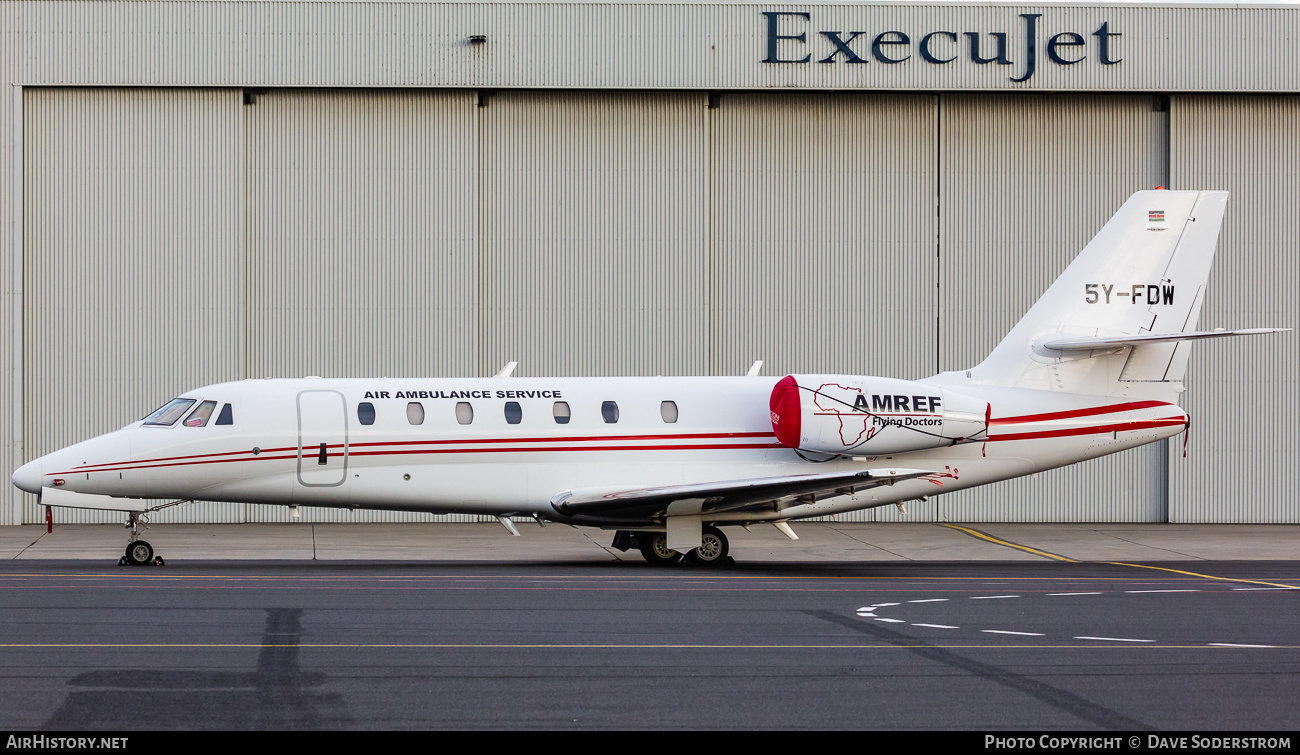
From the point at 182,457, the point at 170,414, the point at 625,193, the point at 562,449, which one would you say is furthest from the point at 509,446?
the point at 625,193

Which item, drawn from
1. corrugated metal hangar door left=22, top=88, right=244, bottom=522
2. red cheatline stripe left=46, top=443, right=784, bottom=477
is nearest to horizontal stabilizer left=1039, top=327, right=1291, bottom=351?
red cheatline stripe left=46, top=443, right=784, bottom=477

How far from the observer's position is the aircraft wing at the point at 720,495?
1877 centimetres

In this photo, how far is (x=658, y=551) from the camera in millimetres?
21031

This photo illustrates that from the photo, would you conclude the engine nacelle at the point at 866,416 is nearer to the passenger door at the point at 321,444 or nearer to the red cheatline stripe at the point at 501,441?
the red cheatline stripe at the point at 501,441

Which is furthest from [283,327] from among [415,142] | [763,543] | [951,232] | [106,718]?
[106,718]

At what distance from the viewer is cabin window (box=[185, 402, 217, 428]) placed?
19.7m

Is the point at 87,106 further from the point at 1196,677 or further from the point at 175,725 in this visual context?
the point at 1196,677

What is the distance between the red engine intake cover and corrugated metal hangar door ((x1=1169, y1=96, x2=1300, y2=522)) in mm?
14391

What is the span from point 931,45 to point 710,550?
48.0ft

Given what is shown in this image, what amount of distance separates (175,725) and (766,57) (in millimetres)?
24092

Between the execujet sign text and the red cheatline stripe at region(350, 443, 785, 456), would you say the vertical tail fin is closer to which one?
the red cheatline stripe at region(350, 443, 785, 456)

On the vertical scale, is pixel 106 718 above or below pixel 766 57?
below

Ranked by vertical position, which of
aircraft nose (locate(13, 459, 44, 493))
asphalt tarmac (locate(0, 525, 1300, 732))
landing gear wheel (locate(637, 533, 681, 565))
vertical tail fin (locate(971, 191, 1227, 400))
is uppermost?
vertical tail fin (locate(971, 191, 1227, 400))

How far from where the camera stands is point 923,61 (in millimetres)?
29859
